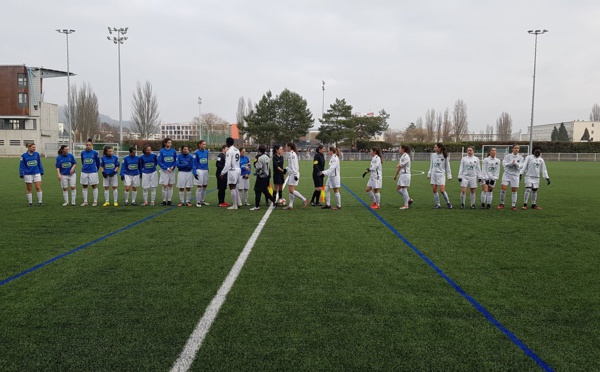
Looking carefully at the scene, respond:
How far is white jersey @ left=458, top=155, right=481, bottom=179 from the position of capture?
40.3 feet

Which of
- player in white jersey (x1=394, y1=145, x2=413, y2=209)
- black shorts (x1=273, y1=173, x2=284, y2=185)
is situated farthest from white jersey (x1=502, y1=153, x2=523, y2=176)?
black shorts (x1=273, y1=173, x2=284, y2=185)

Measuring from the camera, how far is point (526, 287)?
5344 millimetres

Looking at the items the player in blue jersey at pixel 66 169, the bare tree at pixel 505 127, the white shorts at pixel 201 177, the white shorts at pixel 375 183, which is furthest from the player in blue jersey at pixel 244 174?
the bare tree at pixel 505 127

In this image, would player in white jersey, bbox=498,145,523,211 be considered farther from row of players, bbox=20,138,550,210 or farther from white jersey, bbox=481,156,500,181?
white jersey, bbox=481,156,500,181

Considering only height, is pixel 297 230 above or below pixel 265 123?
below

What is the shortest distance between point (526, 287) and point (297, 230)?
479cm

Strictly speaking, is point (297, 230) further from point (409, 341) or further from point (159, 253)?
point (409, 341)

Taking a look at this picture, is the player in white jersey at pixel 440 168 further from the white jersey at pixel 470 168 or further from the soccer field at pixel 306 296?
the soccer field at pixel 306 296

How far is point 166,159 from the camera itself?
13031mm

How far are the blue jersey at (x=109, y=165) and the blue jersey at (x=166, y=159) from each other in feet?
4.28

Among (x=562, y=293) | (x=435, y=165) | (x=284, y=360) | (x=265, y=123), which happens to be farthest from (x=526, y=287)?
(x=265, y=123)

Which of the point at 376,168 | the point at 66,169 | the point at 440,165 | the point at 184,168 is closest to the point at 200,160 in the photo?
the point at 184,168

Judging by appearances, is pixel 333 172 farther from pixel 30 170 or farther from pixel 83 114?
pixel 83 114

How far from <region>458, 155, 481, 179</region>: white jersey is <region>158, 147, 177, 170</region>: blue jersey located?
8901mm
